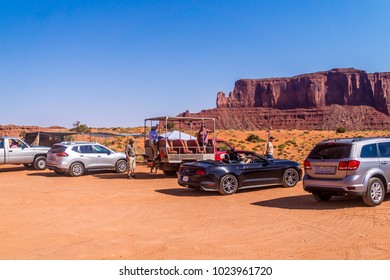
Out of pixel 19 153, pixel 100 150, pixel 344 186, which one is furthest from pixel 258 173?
pixel 19 153

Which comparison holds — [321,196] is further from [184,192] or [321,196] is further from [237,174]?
[184,192]

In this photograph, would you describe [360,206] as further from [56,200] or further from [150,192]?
[56,200]

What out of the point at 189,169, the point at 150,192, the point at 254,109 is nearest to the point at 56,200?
the point at 150,192

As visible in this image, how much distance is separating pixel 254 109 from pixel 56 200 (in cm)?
13948

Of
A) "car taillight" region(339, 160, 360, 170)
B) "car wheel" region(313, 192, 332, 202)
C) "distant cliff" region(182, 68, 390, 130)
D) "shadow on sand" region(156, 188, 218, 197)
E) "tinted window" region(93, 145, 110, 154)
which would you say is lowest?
"shadow on sand" region(156, 188, 218, 197)

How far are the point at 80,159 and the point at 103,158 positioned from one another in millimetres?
1155

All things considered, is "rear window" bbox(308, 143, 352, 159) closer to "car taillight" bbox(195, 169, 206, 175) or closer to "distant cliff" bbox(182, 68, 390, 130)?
"car taillight" bbox(195, 169, 206, 175)

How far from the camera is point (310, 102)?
14775cm

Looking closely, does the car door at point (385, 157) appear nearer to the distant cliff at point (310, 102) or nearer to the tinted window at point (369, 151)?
the tinted window at point (369, 151)

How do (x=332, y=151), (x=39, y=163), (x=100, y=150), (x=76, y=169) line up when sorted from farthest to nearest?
1. (x=39, y=163)
2. (x=100, y=150)
3. (x=76, y=169)
4. (x=332, y=151)

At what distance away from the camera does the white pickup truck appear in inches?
832

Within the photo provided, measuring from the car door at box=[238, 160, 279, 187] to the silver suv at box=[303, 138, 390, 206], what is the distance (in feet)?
8.63

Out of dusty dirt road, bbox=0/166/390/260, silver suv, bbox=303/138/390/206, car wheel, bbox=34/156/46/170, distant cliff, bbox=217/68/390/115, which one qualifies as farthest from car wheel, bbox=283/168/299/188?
distant cliff, bbox=217/68/390/115

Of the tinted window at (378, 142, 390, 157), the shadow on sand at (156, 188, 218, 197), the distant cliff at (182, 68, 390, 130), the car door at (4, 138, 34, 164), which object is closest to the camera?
the tinted window at (378, 142, 390, 157)
